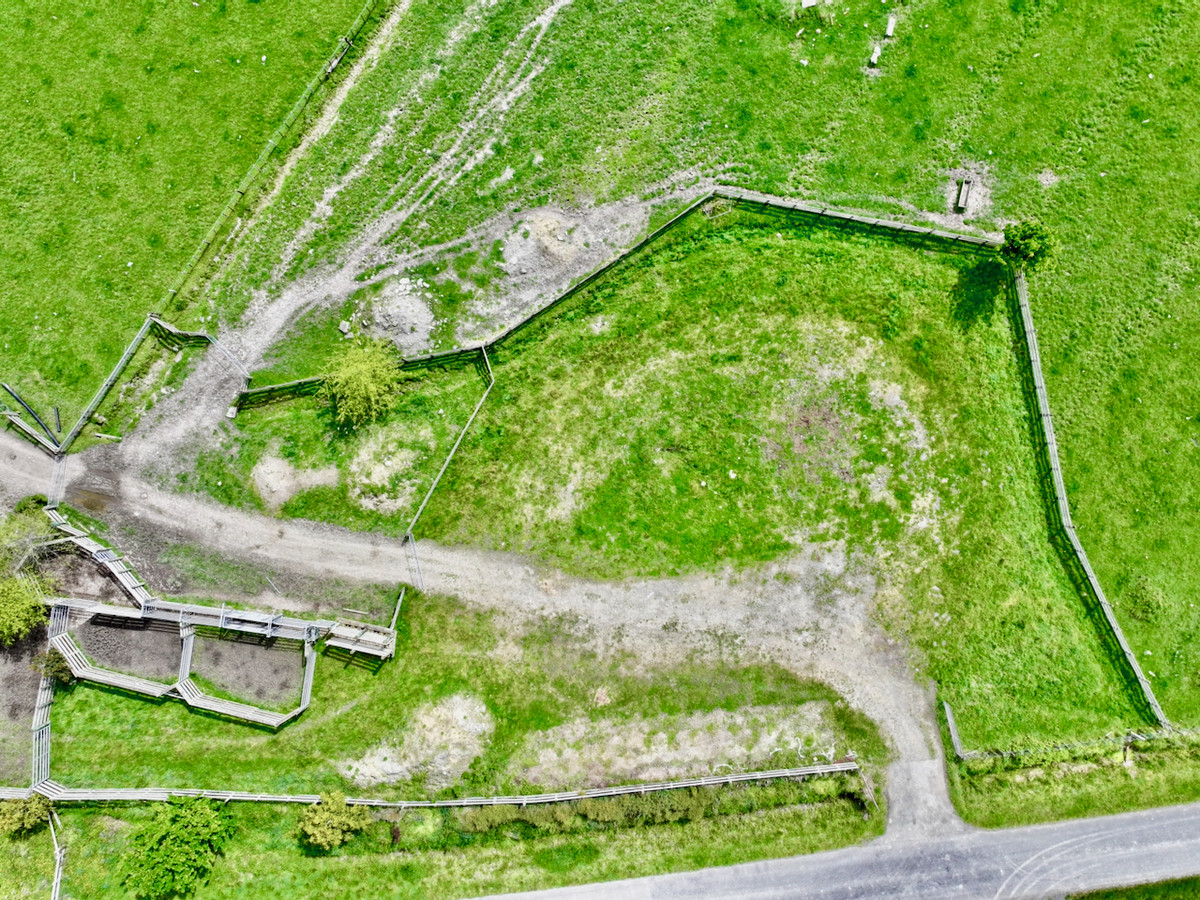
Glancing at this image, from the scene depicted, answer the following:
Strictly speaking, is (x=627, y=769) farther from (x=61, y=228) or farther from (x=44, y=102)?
(x=44, y=102)

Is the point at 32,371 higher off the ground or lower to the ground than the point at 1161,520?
lower

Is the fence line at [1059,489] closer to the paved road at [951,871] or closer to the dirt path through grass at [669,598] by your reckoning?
the paved road at [951,871]

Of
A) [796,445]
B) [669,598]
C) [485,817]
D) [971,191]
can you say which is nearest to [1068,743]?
[796,445]

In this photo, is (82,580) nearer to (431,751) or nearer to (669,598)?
(431,751)

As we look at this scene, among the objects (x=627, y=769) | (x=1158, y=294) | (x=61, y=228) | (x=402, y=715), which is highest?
(x=1158, y=294)

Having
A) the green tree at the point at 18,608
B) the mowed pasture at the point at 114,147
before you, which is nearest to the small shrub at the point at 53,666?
the green tree at the point at 18,608

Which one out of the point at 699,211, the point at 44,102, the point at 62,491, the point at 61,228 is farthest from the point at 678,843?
the point at 44,102
